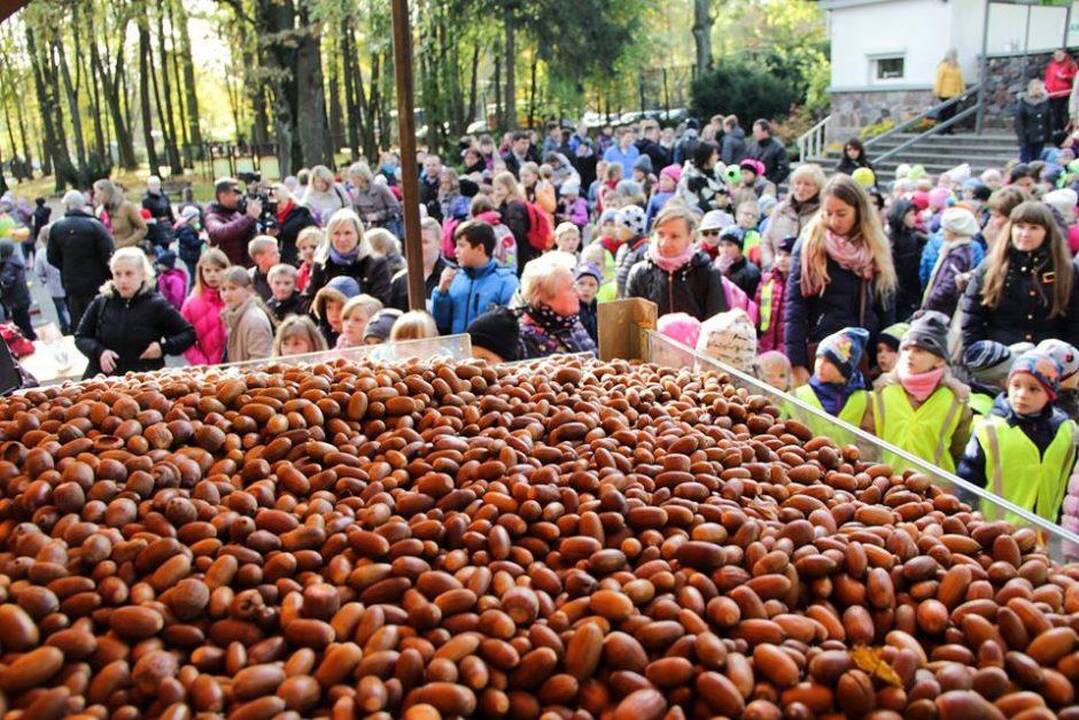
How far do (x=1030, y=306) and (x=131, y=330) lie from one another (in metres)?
4.46

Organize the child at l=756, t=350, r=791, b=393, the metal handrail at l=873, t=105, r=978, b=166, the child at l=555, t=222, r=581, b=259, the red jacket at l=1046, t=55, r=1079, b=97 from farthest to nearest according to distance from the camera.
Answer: the metal handrail at l=873, t=105, r=978, b=166, the red jacket at l=1046, t=55, r=1079, b=97, the child at l=555, t=222, r=581, b=259, the child at l=756, t=350, r=791, b=393

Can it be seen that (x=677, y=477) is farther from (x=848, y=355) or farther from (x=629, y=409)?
(x=848, y=355)

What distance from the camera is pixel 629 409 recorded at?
8.16ft

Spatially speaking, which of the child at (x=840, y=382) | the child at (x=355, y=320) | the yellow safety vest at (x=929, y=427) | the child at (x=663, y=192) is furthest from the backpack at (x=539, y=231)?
the yellow safety vest at (x=929, y=427)

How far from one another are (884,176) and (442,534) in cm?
1597

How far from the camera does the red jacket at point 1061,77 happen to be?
45.0ft

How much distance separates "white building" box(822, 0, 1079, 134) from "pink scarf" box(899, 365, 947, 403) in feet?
49.1

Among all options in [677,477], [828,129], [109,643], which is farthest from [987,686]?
[828,129]

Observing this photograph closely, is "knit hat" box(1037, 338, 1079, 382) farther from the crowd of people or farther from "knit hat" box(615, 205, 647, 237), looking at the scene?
"knit hat" box(615, 205, 647, 237)

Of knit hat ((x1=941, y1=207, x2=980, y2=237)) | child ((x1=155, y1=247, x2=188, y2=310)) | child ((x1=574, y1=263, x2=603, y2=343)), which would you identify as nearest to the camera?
child ((x1=574, y1=263, x2=603, y2=343))

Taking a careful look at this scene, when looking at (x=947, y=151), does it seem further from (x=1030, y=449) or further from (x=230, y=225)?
(x=1030, y=449)

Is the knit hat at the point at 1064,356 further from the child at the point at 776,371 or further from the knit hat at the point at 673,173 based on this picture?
the knit hat at the point at 673,173

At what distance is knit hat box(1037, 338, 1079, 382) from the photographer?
12.7 ft

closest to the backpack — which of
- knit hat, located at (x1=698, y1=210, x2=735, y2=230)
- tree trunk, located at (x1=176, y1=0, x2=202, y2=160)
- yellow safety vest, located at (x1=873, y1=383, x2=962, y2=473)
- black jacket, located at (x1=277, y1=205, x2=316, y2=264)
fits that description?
black jacket, located at (x1=277, y1=205, x2=316, y2=264)
